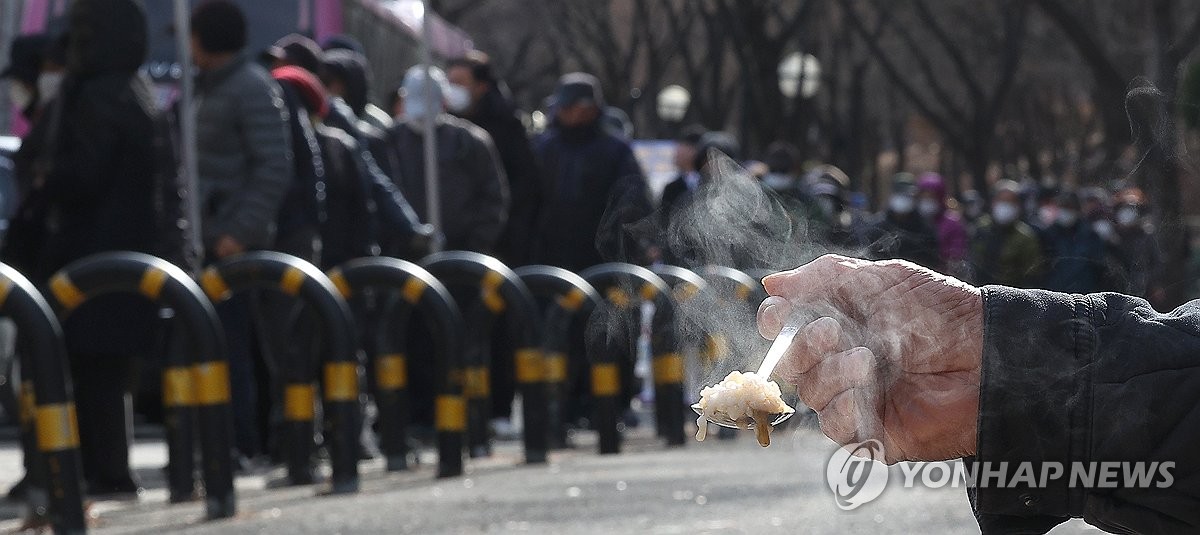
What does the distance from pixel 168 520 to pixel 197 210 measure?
7.90ft

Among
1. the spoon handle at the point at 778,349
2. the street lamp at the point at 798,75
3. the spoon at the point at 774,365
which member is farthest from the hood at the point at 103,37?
the street lamp at the point at 798,75

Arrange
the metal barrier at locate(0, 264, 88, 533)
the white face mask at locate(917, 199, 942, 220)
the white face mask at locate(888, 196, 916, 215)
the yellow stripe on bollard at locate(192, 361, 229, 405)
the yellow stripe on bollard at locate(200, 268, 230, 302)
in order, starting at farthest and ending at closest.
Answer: the white face mask at locate(917, 199, 942, 220)
the white face mask at locate(888, 196, 916, 215)
the yellow stripe on bollard at locate(200, 268, 230, 302)
the yellow stripe on bollard at locate(192, 361, 229, 405)
the metal barrier at locate(0, 264, 88, 533)

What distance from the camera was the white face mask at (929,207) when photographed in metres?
23.4

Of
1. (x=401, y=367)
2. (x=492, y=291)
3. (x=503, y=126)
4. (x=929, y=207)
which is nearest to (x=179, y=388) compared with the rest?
(x=401, y=367)

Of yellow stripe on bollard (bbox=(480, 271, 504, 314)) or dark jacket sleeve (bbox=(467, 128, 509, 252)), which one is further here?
dark jacket sleeve (bbox=(467, 128, 509, 252))

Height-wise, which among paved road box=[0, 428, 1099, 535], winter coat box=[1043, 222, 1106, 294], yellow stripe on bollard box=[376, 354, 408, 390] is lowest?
paved road box=[0, 428, 1099, 535]

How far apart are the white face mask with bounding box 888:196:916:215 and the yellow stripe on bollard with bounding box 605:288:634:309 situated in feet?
34.7

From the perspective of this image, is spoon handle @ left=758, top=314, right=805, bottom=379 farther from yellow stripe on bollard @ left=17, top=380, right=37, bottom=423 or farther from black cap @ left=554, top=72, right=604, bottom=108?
black cap @ left=554, top=72, right=604, bottom=108

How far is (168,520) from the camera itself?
7.45 m

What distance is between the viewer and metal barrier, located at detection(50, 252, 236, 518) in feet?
24.2

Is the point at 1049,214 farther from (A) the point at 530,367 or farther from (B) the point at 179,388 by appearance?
(B) the point at 179,388

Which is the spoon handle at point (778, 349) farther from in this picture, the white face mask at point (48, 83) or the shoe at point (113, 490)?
the white face mask at point (48, 83)

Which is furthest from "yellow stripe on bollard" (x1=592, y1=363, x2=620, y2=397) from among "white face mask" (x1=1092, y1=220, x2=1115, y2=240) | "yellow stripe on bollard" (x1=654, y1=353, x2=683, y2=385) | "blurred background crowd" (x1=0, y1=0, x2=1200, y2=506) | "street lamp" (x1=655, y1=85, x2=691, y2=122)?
"street lamp" (x1=655, y1=85, x2=691, y2=122)

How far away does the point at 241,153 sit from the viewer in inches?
372
